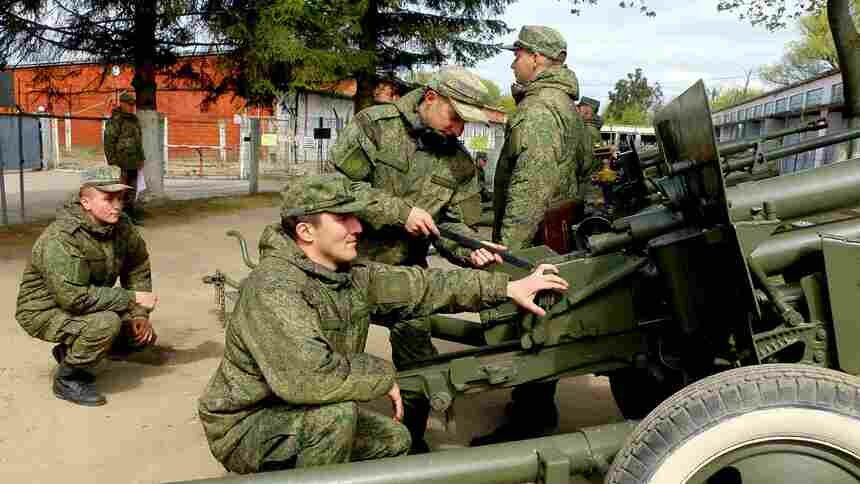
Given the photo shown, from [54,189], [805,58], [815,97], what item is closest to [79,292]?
[54,189]

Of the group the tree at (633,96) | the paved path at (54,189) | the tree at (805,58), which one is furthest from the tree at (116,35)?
the tree at (633,96)

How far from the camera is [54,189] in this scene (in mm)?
16062

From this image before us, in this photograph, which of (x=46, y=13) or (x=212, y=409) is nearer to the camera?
(x=212, y=409)

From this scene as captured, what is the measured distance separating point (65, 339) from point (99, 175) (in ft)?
2.92

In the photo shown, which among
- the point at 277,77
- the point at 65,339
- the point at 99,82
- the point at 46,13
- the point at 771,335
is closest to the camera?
the point at 771,335

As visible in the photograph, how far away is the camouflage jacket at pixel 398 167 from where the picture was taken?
3.53 m

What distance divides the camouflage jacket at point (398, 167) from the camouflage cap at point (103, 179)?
1.35 m

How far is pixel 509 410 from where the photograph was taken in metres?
4.20

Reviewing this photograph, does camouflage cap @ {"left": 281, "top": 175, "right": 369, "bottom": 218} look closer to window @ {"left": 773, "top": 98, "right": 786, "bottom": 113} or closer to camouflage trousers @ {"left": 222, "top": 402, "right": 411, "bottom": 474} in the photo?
camouflage trousers @ {"left": 222, "top": 402, "right": 411, "bottom": 474}

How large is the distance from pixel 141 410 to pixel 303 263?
80.8 inches

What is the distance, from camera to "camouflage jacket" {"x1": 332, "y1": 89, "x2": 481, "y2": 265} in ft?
11.6

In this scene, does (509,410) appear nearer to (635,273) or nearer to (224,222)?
(635,273)

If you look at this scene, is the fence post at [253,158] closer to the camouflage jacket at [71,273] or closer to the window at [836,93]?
the camouflage jacket at [71,273]

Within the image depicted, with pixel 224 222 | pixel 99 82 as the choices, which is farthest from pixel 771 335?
pixel 99 82
